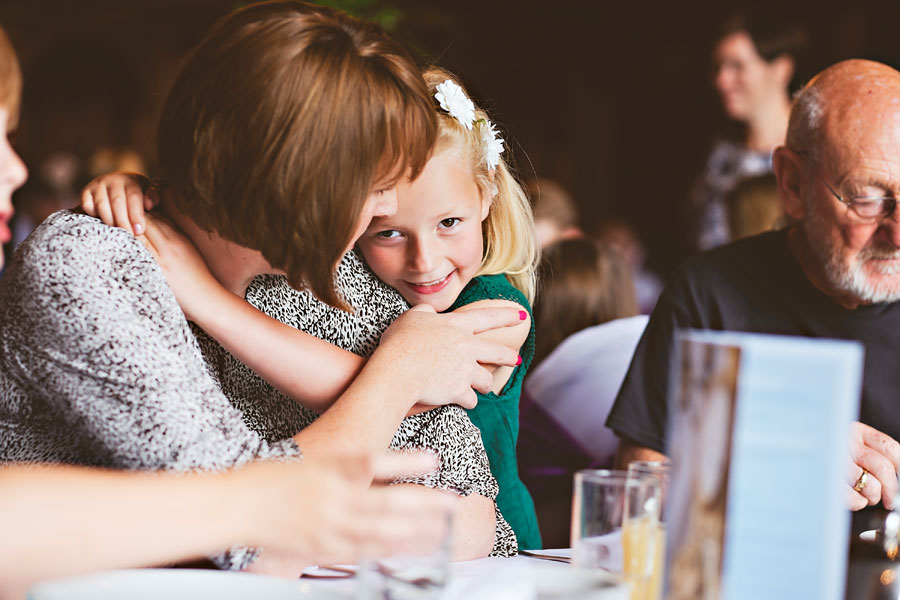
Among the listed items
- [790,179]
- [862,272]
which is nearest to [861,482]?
[862,272]

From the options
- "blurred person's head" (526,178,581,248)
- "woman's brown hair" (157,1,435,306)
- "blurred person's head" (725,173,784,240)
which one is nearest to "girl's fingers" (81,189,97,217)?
"woman's brown hair" (157,1,435,306)

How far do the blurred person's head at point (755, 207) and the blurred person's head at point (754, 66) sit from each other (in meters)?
1.20

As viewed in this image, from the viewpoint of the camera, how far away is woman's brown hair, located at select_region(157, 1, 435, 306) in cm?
123

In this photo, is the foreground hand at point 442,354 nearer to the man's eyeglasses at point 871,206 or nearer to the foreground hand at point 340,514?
the foreground hand at point 340,514

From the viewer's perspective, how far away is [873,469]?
5.39 feet

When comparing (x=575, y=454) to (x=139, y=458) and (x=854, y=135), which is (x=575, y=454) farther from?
(x=139, y=458)

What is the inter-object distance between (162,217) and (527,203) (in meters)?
0.84

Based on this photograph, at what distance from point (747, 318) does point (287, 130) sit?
4.11ft

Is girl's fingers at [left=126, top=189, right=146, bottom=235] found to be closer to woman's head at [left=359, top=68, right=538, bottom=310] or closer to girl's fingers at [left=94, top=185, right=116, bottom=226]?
girl's fingers at [left=94, top=185, right=116, bottom=226]

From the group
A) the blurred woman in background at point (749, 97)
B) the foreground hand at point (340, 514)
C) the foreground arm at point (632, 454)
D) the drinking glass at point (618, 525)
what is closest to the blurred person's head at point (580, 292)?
the foreground arm at point (632, 454)

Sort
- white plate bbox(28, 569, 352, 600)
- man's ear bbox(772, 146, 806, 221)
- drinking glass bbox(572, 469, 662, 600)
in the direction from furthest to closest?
man's ear bbox(772, 146, 806, 221) < drinking glass bbox(572, 469, 662, 600) < white plate bbox(28, 569, 352, 600)

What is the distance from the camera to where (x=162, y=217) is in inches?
55.2

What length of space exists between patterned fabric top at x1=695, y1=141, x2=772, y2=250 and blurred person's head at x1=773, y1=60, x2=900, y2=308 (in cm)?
206

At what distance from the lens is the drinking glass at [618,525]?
98 cm
